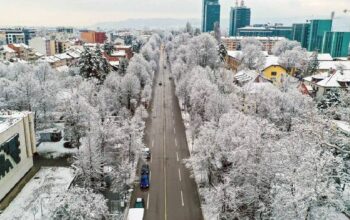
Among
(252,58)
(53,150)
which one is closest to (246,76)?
(252,58)

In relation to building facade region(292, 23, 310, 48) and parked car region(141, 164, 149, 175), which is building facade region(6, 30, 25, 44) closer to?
building facade region(292, 23, 310, 48)

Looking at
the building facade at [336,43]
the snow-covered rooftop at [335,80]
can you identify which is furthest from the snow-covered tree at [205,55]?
the building facade at [336,43]

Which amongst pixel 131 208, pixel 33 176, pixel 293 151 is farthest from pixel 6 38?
pixel 293 151

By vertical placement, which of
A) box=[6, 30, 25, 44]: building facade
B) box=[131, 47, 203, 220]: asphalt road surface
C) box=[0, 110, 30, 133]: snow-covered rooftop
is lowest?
box=[131, 47, 203, 220]: asphalt road surface

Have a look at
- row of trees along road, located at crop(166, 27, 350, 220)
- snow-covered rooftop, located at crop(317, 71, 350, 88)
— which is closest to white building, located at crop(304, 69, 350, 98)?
snow-covered rooftop, located at crop(317, 71, 350, 88)

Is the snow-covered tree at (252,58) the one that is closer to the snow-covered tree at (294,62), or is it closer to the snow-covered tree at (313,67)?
the snow-covered tree at (294,62)

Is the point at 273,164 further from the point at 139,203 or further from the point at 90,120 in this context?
the point at 90,120

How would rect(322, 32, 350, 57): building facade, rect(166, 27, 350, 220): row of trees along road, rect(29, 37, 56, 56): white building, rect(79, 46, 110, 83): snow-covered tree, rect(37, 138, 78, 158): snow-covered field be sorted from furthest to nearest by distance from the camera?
rect(29, 37, 56, 56): white building < rect(322, 32, 350, 57): building facade < rect(79, 46, 110, 83): snow-covered tree < rect(37, 138, 78, 158): snow-covered field < rect(166, 27, 350, 220): row of trees along road

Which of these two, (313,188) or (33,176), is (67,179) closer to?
(33,176)
